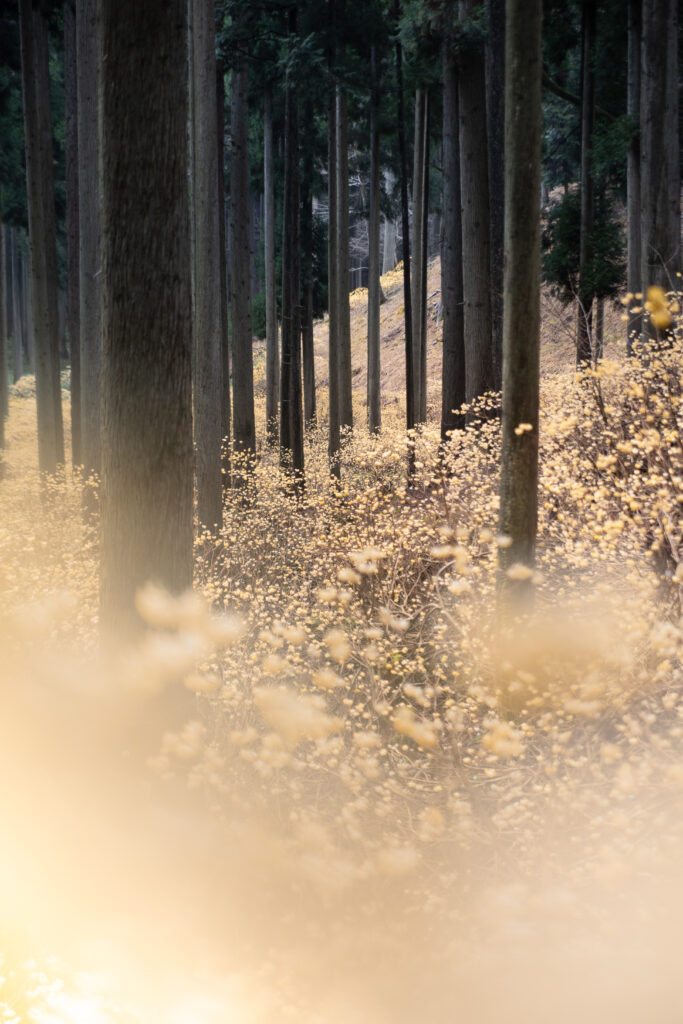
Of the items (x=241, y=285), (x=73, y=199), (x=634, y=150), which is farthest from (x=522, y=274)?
(x=73, y=199)

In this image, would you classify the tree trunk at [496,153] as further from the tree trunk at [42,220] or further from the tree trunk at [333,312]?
the tree trunk at [42,220]

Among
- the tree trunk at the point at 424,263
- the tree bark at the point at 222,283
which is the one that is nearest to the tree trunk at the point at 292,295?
the tree bark at the point at 222,283

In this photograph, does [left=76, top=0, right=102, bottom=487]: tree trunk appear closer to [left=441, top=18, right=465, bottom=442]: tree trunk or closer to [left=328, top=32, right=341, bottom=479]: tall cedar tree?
[left=328, top=32, right=341, bottom=479]: tall cedar tree

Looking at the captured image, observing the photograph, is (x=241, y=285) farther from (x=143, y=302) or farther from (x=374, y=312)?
(x=143, y=302)

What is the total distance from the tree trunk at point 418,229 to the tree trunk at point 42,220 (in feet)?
22.5

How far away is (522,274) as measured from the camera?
448 cm

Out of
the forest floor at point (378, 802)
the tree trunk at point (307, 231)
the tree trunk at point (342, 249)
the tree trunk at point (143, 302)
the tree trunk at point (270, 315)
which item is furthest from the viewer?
the tree trunk at point (270, 315)

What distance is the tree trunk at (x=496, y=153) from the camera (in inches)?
368

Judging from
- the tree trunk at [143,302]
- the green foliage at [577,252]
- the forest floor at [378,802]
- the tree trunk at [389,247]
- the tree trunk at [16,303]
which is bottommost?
the forest floor at [378,802]

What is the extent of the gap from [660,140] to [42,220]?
9875 mm

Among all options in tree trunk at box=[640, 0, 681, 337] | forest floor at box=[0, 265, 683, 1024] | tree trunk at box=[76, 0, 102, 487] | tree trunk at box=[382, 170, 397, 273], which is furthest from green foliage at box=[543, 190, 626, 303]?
tree trunk at box=[382, 170, 397, 273]

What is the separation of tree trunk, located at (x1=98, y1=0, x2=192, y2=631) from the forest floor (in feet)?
1.29

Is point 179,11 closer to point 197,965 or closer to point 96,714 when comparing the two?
point 96,714

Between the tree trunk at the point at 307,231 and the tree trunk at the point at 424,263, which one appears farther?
the tree trunk at the point at 307,231
